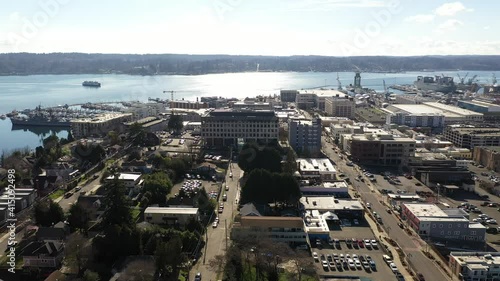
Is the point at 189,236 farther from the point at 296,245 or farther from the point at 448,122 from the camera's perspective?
the point at 448,122

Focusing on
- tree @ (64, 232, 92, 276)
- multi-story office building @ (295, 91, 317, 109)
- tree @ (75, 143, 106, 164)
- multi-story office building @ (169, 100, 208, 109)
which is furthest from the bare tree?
multi-story office building @ (295, 91, 317, 109)

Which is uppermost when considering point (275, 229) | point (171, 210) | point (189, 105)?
point (189, 105)

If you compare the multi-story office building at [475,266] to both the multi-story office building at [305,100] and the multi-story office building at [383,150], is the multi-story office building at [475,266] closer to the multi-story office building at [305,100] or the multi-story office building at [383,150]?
the multi-story office building at [383,150]

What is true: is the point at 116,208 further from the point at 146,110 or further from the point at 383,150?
the point at 146,110

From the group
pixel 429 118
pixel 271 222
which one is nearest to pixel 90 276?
pixel 271 222

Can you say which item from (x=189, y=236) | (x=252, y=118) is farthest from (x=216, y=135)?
(x=189, y=236)

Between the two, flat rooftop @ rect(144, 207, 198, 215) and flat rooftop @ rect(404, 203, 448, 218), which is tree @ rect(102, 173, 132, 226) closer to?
flat rooftop @ rect(144, 207, 198, 215)

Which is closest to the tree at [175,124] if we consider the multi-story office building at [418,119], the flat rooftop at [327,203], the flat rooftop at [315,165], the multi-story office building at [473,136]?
the flat rooftop at [315,165]
